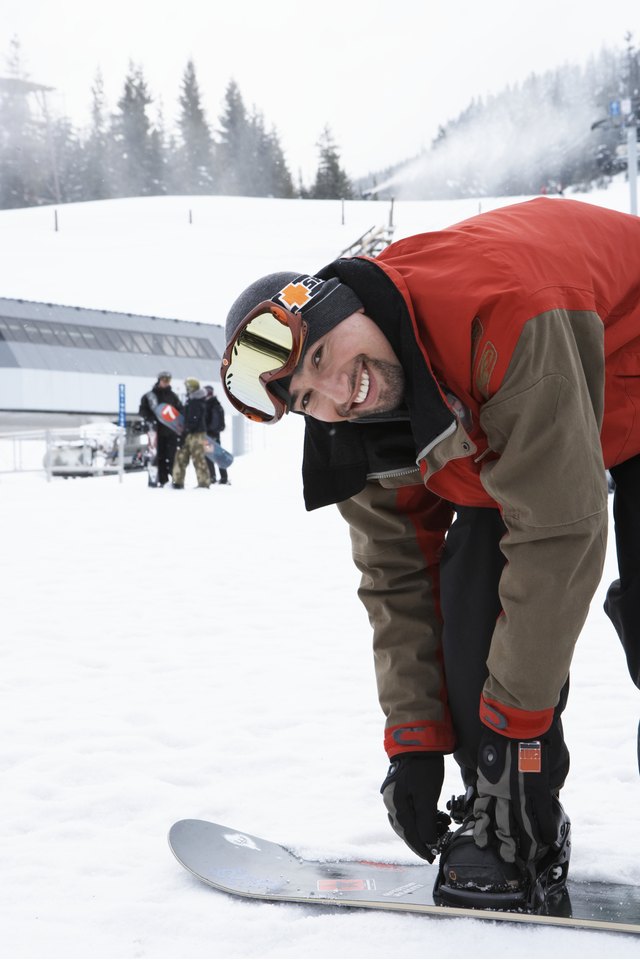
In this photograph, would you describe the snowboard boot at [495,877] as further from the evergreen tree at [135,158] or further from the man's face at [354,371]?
the evergreen tree at [135,158]

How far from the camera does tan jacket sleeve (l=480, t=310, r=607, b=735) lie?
54.6 inches

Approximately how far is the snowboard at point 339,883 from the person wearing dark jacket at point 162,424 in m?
9.90

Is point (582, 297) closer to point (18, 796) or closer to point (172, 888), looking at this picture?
point (172, 888)

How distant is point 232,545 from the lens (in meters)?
6.88

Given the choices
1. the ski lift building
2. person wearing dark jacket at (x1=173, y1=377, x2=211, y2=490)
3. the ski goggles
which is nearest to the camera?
the ski goggles

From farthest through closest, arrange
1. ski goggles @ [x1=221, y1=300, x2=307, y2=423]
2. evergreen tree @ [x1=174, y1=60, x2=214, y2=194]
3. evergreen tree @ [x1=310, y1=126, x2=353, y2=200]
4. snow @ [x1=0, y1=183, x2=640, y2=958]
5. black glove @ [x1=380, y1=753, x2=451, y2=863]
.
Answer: evergreen tree @ [x1=174, y1=60, x2=214, y2=194] → evergreen tree @ [x1=310, y1=126, x2=353, y2=200] → black glove @ [x1=380, y1=753, x2=451, y2=863] → snow @ [x1=0, y1=183, x2=640, y2=958] → ski goggles @ [x1=221, y1=300, x2=307, y2=423]

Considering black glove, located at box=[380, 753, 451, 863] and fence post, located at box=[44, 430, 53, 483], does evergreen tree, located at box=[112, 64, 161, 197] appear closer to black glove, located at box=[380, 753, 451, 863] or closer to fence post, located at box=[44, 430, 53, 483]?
fence post, located at box=[44, 430, 53, 483]

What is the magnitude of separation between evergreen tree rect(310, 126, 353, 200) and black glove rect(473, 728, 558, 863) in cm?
7445

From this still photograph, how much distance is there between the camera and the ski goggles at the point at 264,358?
1.58m

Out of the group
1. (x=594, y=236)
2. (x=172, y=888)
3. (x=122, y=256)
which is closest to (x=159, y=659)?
(x=172, y=888)

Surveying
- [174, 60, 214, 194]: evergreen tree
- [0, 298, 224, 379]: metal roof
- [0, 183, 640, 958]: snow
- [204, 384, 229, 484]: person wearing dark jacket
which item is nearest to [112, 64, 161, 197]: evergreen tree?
[174, 60, 214, 194]: evergreen tree

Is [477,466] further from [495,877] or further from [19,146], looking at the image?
[19,146]

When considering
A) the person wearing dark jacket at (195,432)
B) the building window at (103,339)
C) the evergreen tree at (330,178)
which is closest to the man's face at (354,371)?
the person wearing dark jacket at (195,432)

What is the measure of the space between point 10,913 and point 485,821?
3.14 feet
